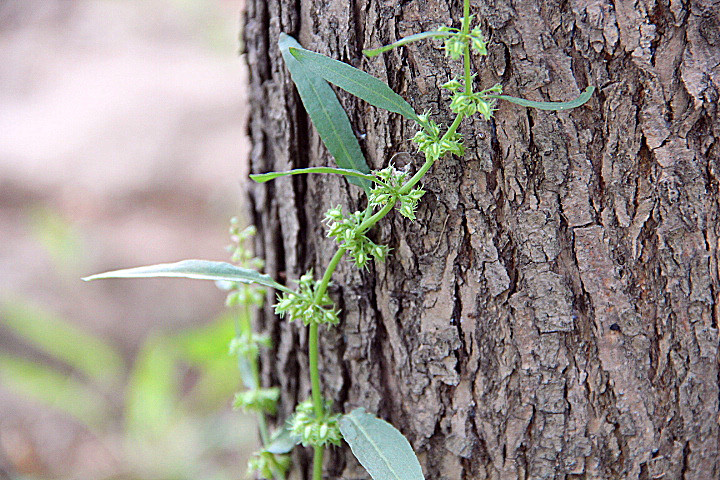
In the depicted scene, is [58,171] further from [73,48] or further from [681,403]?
[681,403]

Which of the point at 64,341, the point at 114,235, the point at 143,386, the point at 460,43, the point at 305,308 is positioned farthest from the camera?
the point at 114,235

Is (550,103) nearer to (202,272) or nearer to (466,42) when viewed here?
(466,42)

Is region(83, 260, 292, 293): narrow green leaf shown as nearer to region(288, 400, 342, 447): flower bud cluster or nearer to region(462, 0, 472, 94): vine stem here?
region(288, 400, 342, 447): flower bud cluster

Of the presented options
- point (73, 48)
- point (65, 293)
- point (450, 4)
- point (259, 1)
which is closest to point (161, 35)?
point (73, 48)

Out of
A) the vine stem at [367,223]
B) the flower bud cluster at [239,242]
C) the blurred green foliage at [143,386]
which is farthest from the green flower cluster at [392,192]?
the blurred green foliage at [143,386]

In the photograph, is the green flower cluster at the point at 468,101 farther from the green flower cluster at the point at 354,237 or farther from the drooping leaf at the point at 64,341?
the drooping leaf at the point at 64,341

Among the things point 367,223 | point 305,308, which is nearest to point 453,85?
point 367,223
